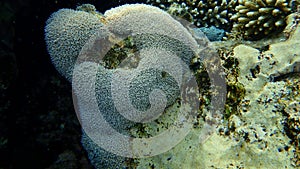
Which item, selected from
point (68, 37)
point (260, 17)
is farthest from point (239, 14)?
point (68, 37)

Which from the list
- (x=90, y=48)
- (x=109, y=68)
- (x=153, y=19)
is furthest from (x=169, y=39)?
(x=90, y=48)

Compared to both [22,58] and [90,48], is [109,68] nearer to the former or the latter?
[90,48]

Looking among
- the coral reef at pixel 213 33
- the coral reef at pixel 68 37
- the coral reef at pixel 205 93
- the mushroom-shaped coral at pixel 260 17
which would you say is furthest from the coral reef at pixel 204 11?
the coral reef at pixel 68 37

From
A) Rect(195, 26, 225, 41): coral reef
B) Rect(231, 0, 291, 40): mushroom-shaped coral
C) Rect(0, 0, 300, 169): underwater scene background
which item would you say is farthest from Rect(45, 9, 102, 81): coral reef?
Rect(231, 0, 291, 40): mushroom-shaped coral

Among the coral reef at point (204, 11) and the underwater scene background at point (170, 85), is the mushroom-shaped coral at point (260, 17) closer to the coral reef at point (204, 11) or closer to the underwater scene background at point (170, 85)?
the underwater scene background at point (170, 85)

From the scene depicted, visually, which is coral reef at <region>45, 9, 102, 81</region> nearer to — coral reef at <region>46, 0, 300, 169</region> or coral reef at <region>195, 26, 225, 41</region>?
coral reef at <region>46, 0, 300, 169</region>

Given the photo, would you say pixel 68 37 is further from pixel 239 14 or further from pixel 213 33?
pixel 239 14
